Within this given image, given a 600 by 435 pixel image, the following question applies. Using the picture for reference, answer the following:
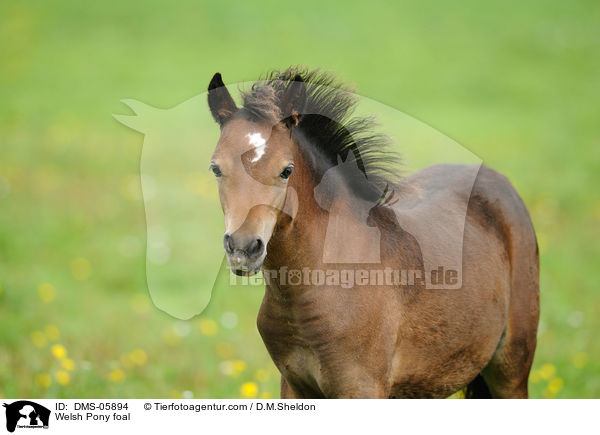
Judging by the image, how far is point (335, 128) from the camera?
3252 mm

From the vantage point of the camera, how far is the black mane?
3082 mm

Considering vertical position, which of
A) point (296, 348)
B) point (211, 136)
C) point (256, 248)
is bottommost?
point (296, 348)

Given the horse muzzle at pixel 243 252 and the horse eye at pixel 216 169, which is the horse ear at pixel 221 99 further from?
the horse muzzle at pixel 243 252

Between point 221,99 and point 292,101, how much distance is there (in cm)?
30

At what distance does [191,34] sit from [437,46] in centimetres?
455

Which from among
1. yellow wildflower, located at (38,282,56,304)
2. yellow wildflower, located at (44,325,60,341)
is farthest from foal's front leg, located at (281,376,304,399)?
yellow wildflower, located at (38,282,56,304)

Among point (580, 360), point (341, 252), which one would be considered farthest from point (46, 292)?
point (580, 360)

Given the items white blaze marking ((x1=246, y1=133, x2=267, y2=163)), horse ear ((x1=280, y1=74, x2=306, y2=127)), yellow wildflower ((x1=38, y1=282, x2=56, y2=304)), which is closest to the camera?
white blaze marking ((x1=246, y1=133, x2=267, y2=163))

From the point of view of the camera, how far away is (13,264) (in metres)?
7.80

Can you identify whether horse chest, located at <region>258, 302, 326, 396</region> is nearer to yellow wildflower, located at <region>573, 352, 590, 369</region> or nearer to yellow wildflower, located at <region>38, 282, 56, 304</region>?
yellow wildflower, located at <region>573, 352, 590, 369</region>

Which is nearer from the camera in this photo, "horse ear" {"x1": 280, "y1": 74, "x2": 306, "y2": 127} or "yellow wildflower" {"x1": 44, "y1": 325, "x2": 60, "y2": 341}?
"horse ear" {"x1": 280, "y1": 74, "x2": 306, "y2": 127}

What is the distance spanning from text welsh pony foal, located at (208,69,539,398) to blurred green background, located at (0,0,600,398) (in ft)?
5.24

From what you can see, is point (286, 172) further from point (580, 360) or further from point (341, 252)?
point (580, 360)
